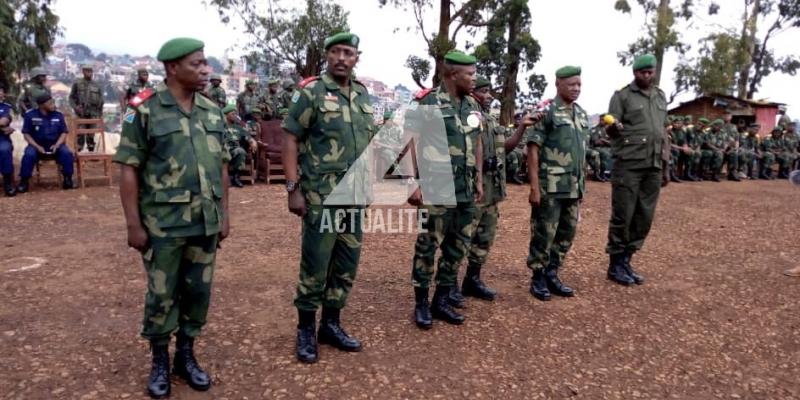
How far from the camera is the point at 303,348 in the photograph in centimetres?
340

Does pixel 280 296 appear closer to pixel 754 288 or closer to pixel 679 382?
pixel 679 382

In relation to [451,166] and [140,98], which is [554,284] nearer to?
[451,166]

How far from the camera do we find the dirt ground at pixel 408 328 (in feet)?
10.4

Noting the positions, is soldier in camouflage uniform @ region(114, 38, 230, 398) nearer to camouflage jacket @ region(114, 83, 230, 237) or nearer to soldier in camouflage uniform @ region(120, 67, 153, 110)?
camouflage jacket @ region(114, 83, 230, 237)

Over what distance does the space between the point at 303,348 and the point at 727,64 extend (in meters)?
→ 21.9

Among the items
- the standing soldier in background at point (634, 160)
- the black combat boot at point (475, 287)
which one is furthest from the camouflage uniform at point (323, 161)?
the standing soldier in background at point (634, 160)

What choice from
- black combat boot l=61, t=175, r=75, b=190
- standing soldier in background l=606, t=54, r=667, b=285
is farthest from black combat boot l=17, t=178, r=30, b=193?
standing soldier in background l=606, t=54, r=667, b=285

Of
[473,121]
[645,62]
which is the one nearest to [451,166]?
[473,121]

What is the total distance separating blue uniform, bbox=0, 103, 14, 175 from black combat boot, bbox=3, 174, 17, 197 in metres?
0.06

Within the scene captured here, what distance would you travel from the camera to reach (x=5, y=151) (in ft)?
27.4

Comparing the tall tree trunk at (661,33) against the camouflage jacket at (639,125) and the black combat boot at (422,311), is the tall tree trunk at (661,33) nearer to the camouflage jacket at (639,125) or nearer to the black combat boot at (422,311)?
the camouflage jacket at (639,125)

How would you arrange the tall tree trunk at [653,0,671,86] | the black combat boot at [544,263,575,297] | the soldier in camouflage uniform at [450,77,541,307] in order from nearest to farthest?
the soldier in camouflage uniform at [450,77,541,307] < the black combat boot at [544,263,575,297] < the tall tree trunk at [653,0,671,86]

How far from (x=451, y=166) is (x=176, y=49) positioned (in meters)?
1.89

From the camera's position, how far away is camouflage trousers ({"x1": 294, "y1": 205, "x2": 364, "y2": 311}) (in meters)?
3.30
